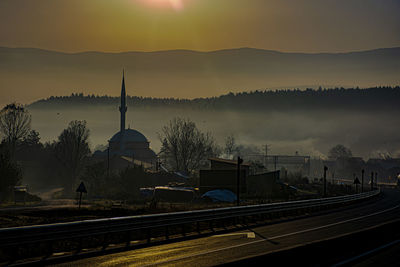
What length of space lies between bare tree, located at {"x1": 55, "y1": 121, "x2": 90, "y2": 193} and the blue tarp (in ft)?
165

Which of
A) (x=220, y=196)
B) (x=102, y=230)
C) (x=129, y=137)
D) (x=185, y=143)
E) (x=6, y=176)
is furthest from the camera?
(x=129, y=137)

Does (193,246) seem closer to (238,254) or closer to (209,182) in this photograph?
(238,254)

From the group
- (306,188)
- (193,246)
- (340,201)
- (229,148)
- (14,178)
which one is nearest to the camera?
(193,246)

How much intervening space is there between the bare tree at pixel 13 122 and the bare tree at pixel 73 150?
9.50m

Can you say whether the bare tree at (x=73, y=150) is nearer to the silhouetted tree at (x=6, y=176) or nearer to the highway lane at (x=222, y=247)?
the silhouetted tree at (x=6, y=176)

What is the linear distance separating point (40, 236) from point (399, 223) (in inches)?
669

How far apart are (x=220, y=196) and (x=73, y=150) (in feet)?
189

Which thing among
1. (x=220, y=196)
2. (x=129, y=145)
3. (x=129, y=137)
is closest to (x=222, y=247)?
(x=220, y=196)

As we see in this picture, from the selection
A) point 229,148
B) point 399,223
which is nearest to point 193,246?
point 399,223

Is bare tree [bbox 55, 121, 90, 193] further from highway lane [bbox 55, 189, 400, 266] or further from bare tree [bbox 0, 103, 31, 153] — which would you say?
highway lane [bbox 55, 189, 400, 266]

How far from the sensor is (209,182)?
7369 centimetres

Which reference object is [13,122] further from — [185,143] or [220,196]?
[220,196]

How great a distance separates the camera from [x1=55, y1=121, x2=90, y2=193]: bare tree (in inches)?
4466

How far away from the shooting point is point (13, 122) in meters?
112
